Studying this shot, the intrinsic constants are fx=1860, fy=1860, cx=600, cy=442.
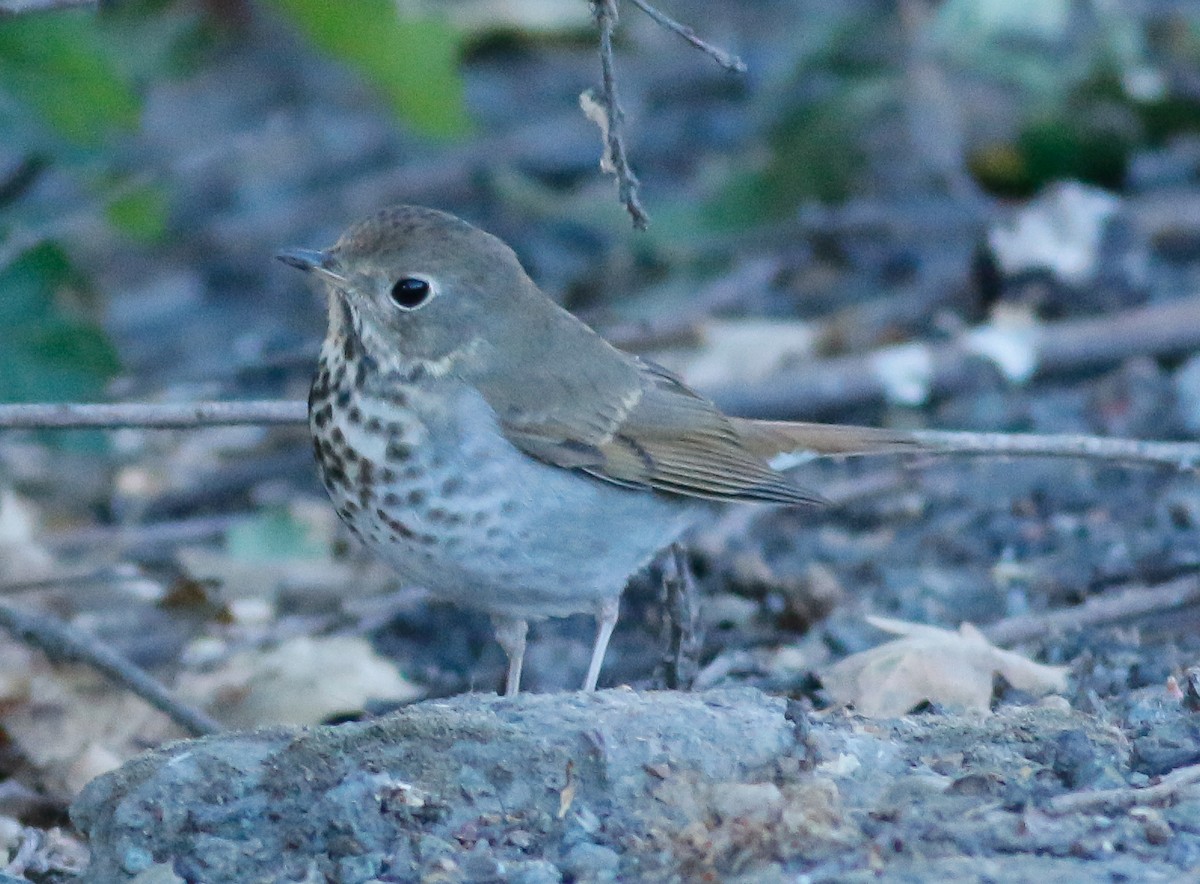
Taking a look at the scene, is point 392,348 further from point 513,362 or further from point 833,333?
point 833,333

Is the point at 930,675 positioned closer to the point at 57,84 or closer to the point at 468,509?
the point at 468,509

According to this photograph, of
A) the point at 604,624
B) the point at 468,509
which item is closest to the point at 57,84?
the point at 468,509

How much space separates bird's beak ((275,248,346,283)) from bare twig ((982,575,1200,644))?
5.56 feet

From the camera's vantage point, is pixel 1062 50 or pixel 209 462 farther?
pixel 1062 50

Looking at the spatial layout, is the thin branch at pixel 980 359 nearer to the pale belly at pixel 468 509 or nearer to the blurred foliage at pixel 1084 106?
the blurred foliage at pixel 1084 106

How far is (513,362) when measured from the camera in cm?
435

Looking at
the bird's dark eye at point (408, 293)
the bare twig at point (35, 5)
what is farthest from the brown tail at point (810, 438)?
the bare twig at point (35, 5)

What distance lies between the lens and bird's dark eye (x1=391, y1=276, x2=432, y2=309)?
13.9 feet

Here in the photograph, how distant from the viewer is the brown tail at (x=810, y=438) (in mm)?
4699

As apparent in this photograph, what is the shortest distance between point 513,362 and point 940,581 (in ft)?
4.59

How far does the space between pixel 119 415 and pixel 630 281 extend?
13.6ft

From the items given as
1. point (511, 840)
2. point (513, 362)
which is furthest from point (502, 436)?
point (511, 840)

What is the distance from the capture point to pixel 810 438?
15.7 feet

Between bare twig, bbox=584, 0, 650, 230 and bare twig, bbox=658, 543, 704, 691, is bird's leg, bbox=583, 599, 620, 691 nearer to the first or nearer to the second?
bare twig, bbox=658, 543, 704, 691
